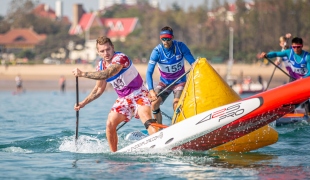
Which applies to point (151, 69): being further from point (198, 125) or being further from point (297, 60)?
point (297, 60)

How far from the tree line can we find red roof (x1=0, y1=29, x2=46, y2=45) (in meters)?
5.35

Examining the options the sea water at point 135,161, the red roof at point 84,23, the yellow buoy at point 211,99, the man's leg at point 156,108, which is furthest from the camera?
the red roof at point 84,23

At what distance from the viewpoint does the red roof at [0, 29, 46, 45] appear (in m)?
107

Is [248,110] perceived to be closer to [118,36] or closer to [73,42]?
[73,42]

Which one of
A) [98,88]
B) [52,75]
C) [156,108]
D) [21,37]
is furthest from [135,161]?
[21,37]

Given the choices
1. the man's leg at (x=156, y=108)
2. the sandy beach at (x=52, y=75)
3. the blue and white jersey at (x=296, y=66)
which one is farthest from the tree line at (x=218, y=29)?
the man's leg at (x=156, y=108)

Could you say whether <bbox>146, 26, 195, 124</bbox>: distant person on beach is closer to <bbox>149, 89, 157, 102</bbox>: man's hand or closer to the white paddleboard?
<bbox>149, 89, 157, 102</bbox>: man's hand

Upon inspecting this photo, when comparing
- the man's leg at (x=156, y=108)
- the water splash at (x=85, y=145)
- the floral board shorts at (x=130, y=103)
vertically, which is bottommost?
the water splash at (x=85, y=145)

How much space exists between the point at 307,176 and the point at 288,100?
119 cm

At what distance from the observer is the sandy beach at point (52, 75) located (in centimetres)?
5297

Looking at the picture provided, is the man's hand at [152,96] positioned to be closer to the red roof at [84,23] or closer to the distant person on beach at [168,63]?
the distant person on beach at [168,63]

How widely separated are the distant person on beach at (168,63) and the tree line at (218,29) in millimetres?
65217

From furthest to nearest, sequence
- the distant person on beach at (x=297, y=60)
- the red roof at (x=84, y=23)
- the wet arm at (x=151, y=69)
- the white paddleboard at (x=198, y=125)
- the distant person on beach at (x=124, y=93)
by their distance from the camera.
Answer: the red roof at (x=84, y=23) → the distant person on beach at (x=297, y=60) → the wet arm at (x=151, y=69) → the distant person on beach at (x=124, y=93) → the white paddleboard at (x=198, y=125)

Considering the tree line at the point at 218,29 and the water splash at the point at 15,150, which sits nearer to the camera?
the water splash at the point at 15,150
